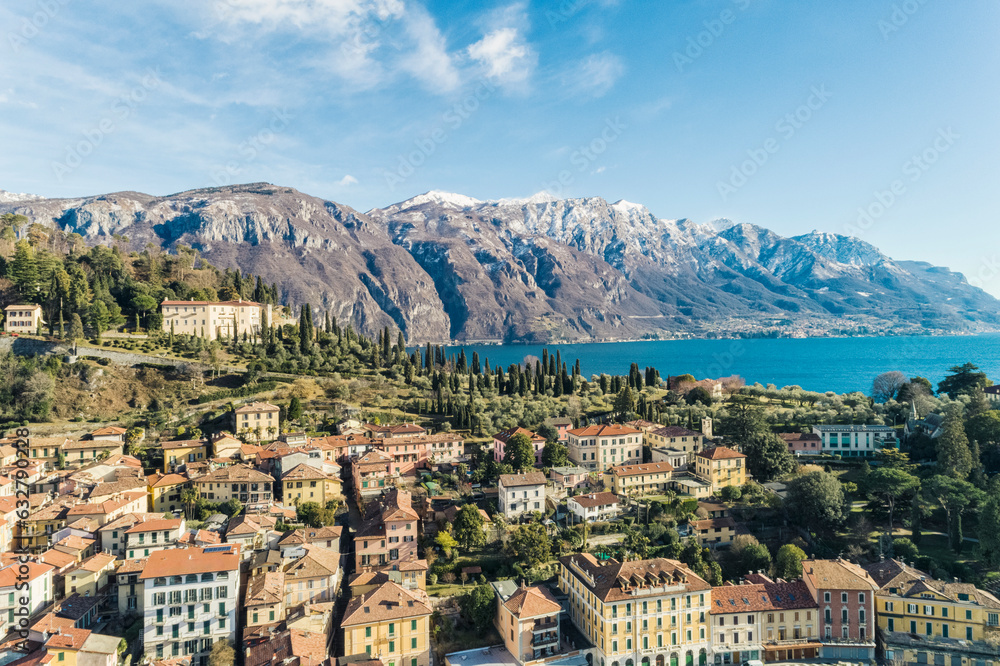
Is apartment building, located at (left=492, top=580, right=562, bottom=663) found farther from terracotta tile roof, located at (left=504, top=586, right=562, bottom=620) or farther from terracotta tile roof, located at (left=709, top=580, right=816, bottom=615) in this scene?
terracotta tile roof, located at (left=709, top=580, right=816, bottom=615)

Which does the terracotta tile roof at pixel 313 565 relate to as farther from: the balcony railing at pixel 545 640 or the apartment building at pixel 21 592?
the apartment building at pixel 21 592

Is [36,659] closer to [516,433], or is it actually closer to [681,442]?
[516,433]

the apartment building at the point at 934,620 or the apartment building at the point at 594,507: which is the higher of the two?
the apartment building at the point at 594,507

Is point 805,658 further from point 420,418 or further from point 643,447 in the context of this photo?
point 420,418

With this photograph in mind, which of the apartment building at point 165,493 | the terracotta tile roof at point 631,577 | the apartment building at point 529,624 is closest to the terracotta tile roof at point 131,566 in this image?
the apartment building at point 165,493

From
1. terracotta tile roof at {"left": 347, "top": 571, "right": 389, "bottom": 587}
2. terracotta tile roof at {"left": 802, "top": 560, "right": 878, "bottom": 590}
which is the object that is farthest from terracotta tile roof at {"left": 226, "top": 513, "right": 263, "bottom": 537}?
terracotta tile roof at {"left": 802, "top": 560, "right": 878, "bottom": 590}

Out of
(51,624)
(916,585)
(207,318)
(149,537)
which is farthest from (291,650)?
(207,318)
